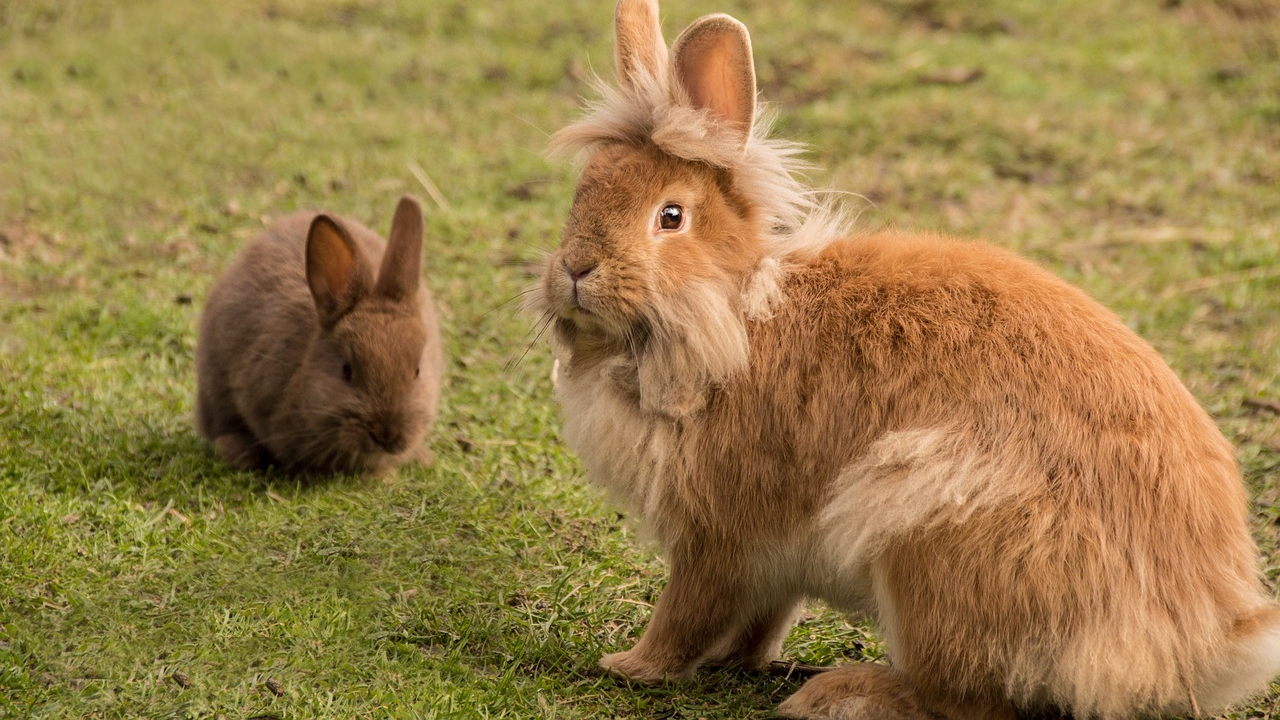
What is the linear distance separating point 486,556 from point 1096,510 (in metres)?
1.79

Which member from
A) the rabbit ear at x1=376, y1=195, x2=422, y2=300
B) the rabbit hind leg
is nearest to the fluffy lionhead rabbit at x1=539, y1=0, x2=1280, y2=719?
the rabbit hind leg

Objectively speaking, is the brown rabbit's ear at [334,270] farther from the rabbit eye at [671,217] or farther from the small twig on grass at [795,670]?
the small twig on grass at [795,670]

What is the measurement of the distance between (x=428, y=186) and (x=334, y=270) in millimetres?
2200

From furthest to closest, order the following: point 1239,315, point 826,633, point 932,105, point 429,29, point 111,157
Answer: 1. point 429,29
2. point 932,105
3. point 111,157
4. point 1239,315
5. point 826,633

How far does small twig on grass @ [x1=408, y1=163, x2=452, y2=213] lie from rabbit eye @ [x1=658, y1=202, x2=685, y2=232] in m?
3.17

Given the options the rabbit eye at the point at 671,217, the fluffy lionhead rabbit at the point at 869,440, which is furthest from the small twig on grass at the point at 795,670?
the rabbit eye at the point at 671,217

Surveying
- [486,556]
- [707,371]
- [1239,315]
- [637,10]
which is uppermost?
[637,10]

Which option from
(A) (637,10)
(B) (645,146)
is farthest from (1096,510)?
(A) (637,10)

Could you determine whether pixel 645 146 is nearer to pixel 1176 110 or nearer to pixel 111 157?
pixel 111 157

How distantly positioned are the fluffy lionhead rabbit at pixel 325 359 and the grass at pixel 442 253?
0.13m

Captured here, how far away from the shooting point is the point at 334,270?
4199mm

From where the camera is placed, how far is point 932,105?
723 cm

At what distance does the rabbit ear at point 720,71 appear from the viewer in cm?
305

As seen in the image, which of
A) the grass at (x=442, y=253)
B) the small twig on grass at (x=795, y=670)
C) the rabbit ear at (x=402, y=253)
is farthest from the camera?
the rabbit ear at (x=402, y=253)
